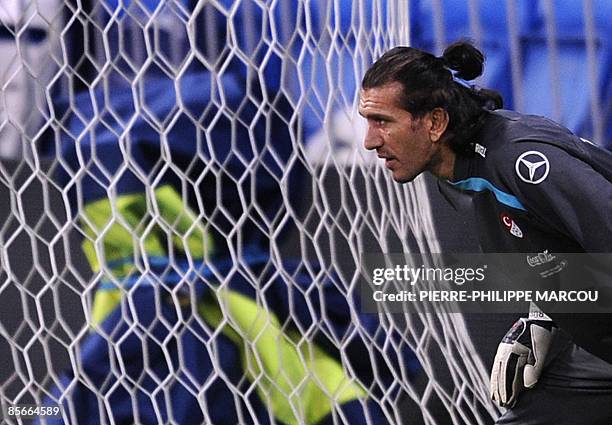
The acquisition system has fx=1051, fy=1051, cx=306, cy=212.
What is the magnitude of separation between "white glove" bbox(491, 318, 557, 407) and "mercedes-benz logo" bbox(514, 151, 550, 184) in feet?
0.95

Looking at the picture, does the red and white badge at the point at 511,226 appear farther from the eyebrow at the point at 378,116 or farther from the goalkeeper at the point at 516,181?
the eyebrow at the point at 378,116

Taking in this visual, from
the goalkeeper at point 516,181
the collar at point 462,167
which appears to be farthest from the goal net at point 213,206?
the collar at point 462,167

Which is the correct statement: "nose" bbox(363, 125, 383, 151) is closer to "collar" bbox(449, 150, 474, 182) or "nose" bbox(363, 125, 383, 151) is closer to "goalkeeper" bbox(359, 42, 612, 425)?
"goalkeeper" bbox(359, 42, 612, 425)

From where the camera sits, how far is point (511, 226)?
134cm

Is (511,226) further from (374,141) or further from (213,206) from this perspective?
(213,206)

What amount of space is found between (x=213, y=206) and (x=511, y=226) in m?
0.81

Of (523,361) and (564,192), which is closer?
(564,192)

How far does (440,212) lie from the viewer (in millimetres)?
2002

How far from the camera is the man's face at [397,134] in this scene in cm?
139

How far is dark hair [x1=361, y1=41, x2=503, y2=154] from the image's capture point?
1374 mm

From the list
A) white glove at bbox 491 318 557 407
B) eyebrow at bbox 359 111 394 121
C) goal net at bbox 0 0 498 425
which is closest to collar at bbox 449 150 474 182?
eyebrow at bbox 359 111 394 121

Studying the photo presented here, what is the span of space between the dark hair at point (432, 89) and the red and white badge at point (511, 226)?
10cm

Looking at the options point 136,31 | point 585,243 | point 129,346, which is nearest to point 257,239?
point 129,346

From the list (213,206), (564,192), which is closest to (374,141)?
(564,192)
